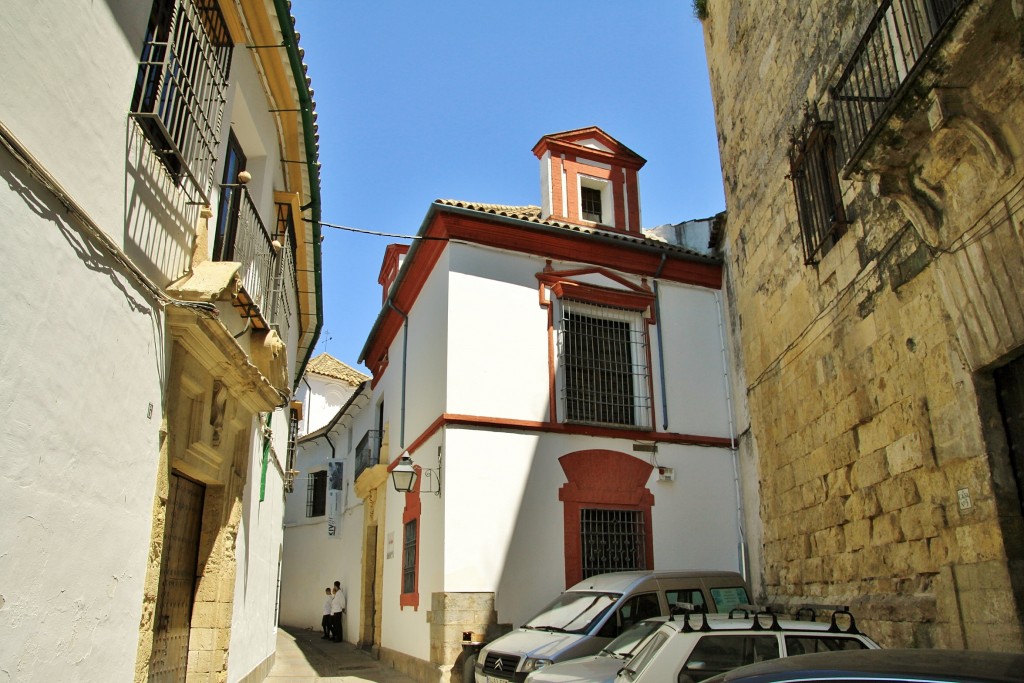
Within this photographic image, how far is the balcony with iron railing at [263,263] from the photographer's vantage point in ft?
19.7

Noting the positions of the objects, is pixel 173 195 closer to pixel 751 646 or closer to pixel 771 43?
pixel 751 646

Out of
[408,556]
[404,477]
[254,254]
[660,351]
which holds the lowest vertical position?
[408,556]

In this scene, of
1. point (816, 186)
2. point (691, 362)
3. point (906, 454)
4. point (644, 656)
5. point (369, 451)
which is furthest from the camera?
point (369, 451)

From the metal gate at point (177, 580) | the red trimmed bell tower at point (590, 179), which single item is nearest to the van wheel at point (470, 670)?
the metal gate at point (177, 580)

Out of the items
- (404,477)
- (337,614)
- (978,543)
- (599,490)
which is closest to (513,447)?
(599,490)

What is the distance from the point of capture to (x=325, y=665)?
12047 mm

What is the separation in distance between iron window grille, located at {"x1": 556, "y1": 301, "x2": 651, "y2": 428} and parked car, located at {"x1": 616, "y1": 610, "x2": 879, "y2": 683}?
226 inches

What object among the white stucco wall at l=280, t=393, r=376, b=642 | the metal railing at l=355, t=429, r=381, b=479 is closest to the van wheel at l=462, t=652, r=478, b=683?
the metal railing at l=355, t=429, r=381, b=479

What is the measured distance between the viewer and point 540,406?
10531 millimetres

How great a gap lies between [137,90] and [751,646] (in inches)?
198

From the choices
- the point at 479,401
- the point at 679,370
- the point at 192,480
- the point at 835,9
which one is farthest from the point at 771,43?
the point at 192,480

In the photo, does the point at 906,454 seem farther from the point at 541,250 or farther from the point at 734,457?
the point at 541,250

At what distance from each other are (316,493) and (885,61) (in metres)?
19.9

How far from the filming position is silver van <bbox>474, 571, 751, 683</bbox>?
7238 mm
